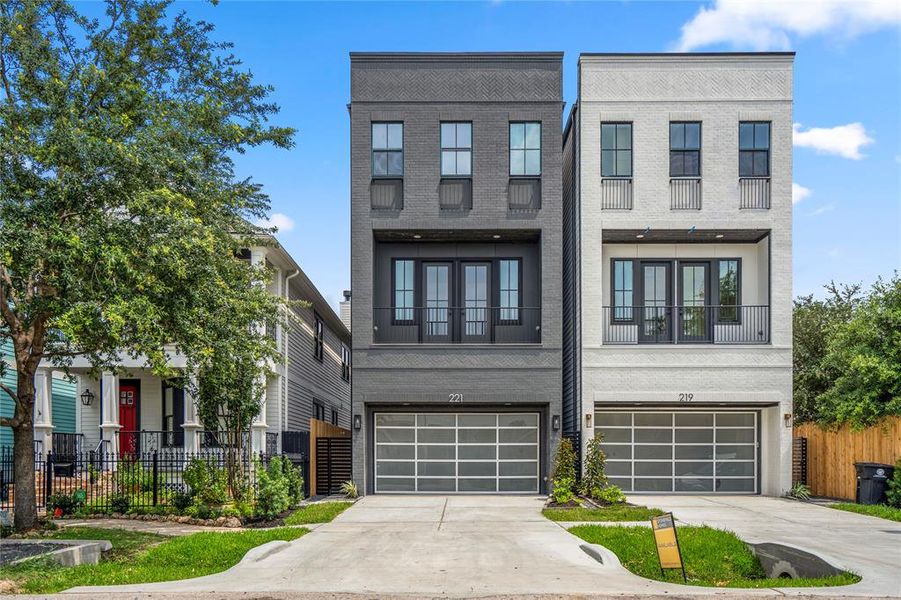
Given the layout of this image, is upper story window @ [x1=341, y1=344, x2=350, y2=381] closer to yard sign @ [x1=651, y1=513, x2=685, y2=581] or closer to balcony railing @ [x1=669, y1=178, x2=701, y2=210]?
balcony railing @ [x1=669, y1=178, x2=701, y2=210]

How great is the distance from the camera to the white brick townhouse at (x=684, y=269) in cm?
2138

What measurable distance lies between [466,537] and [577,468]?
7.63m

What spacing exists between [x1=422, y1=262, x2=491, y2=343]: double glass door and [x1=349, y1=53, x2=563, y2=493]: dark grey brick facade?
119 cm

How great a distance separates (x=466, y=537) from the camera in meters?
14.2

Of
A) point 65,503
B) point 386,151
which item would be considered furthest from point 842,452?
point 65,503

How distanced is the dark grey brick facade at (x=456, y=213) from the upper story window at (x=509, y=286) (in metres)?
1.13

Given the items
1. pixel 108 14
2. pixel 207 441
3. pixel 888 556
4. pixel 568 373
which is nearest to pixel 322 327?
pixel 207 441

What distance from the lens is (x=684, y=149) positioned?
2189 centimetres

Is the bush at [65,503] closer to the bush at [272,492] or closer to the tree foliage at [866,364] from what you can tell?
the bush at [272,492]

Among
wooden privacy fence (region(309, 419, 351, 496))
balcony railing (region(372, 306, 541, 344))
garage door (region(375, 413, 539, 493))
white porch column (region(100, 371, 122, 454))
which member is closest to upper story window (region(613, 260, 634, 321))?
balcony railing (region(372, 306, 541, 344))

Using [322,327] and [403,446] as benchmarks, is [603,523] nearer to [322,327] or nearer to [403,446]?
[403,446]

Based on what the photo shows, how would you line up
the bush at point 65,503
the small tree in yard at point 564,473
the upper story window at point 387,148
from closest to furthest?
the bush at point 65,503
the small tree in yard at point 564,473
the upper story window at point 387,148

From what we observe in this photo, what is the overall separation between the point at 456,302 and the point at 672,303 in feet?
19.3

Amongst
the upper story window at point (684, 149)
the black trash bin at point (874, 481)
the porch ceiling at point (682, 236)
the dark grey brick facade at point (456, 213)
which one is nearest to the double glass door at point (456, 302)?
the dark grey brick facade at point (456, 213)
